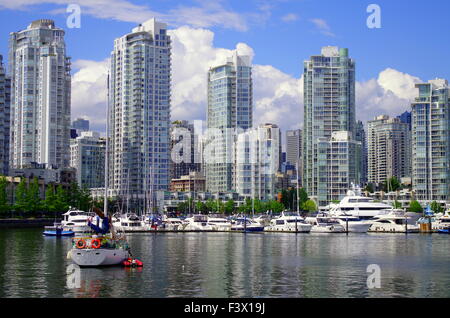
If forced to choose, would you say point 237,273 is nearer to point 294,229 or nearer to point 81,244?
point 81,244

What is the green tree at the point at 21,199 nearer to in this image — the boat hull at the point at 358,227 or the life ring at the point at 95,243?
the boat hull at the point at 358,227

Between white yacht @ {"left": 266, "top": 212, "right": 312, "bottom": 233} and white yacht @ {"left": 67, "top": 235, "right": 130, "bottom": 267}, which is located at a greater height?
white yacht @ {"left": 67, "top": 235, "right": 130, "bottom": 267}

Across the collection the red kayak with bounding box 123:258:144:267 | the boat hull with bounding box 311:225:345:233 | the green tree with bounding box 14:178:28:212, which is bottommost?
the boat hull with bounding box 311:225:345:233

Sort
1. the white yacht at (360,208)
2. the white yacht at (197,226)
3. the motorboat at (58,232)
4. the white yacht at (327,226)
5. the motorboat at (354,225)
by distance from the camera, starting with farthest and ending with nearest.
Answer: the white yacht at (360,208), the white yacht at (197,226), the motorboat at (354,225), the white yacht at (327,226), the motorboat at (58,232)

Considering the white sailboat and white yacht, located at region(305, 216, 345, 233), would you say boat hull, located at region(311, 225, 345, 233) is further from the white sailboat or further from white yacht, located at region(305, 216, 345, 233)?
the white sailboat

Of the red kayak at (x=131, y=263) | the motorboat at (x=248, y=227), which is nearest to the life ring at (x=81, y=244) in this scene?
the red kayak at (x=131, y=263)

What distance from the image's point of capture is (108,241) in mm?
66500

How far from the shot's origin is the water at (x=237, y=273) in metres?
52.2

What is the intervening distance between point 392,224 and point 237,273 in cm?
9948

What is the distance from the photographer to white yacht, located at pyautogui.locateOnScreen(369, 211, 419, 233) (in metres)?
155

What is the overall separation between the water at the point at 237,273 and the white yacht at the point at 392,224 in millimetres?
60412

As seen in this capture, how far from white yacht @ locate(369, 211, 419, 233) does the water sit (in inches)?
2378

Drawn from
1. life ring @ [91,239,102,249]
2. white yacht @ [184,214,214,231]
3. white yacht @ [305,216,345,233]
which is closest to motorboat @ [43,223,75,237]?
white yacht @ [184,214,214,231]
